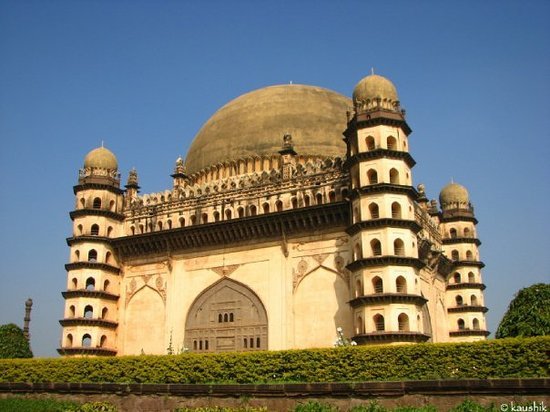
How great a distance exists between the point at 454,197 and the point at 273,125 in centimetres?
1325

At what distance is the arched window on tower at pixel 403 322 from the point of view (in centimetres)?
2644

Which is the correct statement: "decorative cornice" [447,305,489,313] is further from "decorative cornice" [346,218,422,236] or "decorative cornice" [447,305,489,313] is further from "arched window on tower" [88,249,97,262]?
"arched window on tower" [88,249,97,262]

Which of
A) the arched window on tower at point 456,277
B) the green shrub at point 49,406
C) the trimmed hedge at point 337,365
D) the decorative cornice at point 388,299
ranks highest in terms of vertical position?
the arched window on tower at point 456,277

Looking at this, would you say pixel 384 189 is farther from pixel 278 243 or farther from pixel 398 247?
pixel 278 243

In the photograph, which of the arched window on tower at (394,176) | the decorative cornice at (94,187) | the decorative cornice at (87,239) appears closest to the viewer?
the arched window on tower at (394,176)

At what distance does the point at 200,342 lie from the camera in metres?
32.5

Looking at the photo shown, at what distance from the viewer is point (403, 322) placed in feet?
87.2

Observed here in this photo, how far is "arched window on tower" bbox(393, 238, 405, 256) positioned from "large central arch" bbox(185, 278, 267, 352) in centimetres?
764

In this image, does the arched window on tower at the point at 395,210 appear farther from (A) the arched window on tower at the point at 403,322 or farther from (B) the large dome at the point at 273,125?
(B) the large dome at the point at 273,125

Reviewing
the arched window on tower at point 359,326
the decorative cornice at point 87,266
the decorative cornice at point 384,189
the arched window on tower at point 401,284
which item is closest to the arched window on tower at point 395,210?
the decorative cornice at point 384,189

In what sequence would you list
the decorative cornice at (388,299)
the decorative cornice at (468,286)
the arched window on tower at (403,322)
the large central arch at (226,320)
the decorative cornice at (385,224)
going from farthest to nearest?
the decorative cornice at (468,286) → the large central arch at (226,320) → the decorative cornice at (385,224) → the arched window on tower at (403,322) → the decorative cornice at (388,299)

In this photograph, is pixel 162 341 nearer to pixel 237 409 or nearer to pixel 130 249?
pixel 130 249

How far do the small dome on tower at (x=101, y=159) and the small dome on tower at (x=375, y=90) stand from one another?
16.1 metres

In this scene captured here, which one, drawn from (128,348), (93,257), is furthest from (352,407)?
(93,257)
